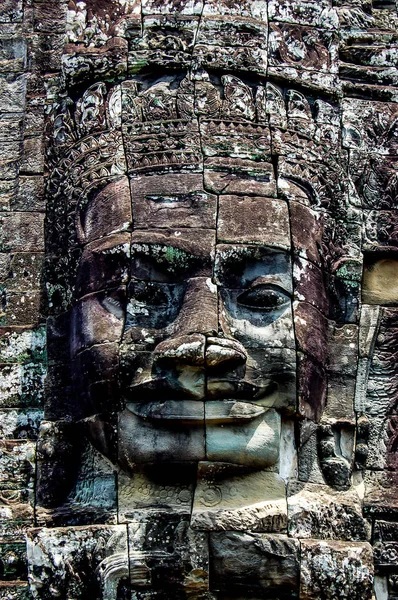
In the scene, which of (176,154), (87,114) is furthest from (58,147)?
(176,154)

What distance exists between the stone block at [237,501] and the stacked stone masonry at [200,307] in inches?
0.6

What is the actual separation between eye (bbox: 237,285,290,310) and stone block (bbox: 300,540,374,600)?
5.08 ft

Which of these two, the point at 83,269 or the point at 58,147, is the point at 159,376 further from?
the point at 58,147

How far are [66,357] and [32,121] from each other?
206cm

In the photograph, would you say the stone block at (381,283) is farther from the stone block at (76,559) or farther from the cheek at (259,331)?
the stone block at (76,559)

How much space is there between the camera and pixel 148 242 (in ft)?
32.8

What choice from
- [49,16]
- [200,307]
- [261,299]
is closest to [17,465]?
[200,307]

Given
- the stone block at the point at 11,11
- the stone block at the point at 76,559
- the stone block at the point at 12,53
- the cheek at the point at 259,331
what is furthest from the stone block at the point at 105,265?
the stone block at the point at 11,11

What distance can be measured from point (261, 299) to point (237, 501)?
1324mm

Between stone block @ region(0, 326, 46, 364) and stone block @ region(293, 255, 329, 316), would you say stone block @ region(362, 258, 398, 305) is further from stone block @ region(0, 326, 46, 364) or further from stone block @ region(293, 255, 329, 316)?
stone block @ region(0, 326, 46, 364)

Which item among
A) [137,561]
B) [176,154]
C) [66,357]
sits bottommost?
[137,561]

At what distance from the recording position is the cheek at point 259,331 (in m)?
9.78

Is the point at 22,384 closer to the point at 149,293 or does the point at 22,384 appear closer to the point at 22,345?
the point at 22,345

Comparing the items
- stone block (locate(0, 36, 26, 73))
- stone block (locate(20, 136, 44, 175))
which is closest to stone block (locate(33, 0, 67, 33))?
stone block (locate(0, 36, 26, 73))
